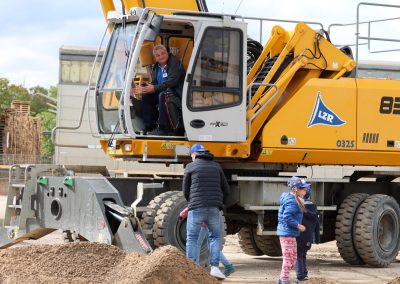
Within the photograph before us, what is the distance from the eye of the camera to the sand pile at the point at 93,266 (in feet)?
34.4

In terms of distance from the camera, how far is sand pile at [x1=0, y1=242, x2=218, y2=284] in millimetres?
10492

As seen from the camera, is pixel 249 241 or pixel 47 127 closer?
pixel 249 241

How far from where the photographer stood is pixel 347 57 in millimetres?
16359

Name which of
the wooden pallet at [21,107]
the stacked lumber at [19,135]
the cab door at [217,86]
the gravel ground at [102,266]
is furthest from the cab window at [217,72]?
the wooden pallet at [21,107]

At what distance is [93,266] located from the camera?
11.1 metres

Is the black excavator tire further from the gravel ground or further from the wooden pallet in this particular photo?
the wooden pallet

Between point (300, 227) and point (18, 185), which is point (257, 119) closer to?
point (300, 227)

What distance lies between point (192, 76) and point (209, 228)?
2743 millimetres

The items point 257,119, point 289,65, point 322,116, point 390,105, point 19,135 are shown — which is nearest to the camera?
point 257,119

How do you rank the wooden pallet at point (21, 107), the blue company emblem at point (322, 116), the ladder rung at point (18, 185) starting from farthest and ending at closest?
the wooden pallet at point (21, 107)
the blue company emblem at point (322, 116)
the ladder rung at point (18, 185)

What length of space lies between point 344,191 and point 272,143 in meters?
2.25

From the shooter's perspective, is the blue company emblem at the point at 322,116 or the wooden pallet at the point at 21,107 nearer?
the blue company emblem at the point at 322,116

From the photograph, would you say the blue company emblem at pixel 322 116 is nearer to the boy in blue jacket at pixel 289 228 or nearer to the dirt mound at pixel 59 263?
the boy in blue jacket at pixel 289 228

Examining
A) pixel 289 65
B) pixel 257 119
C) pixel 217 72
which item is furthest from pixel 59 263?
pixel 289 65
